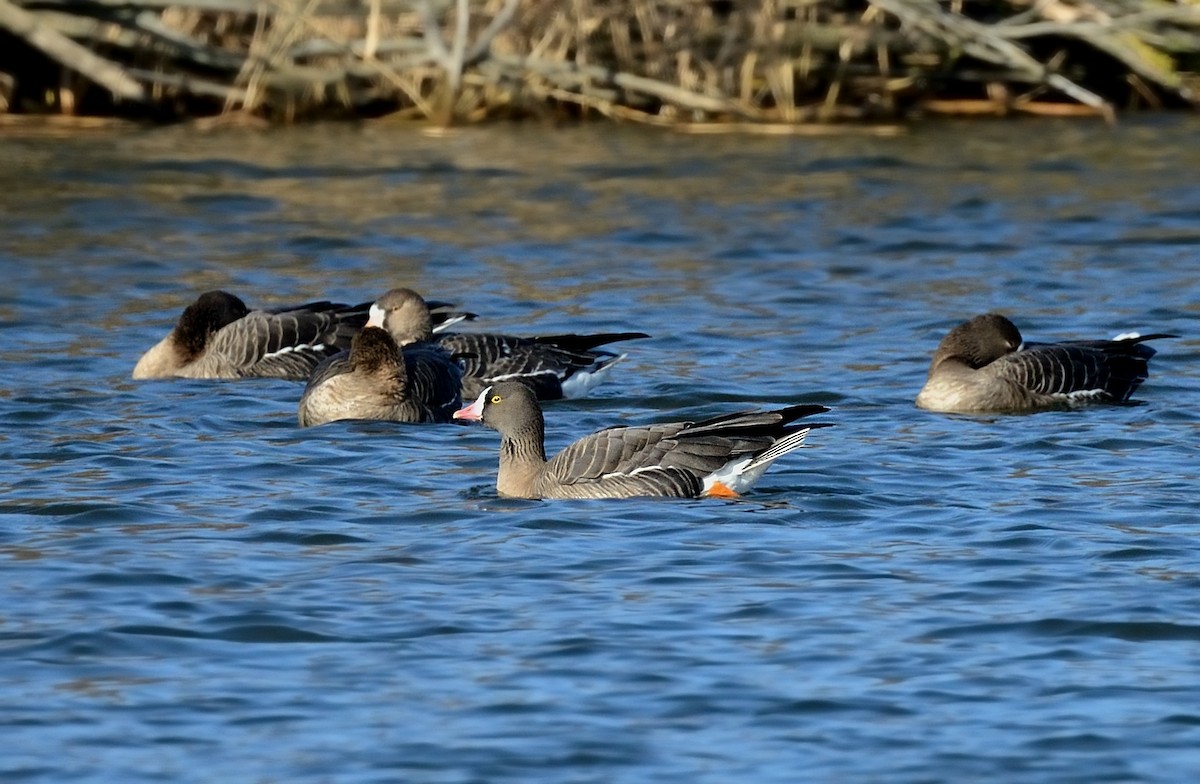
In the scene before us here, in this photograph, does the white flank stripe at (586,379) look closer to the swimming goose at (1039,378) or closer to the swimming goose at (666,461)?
the swimming goose at (1039,378)

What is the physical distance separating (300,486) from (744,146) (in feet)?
43.6

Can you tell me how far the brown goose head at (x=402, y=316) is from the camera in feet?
44.2

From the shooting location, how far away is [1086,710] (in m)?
6.68

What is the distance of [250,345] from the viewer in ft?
44.8

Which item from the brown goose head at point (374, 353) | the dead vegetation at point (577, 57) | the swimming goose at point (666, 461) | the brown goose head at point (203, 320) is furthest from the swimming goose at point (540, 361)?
the dead vegetation at point (577, 57)

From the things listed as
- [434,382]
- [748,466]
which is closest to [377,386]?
[434,382]

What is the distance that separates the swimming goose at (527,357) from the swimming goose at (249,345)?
558 millimetres

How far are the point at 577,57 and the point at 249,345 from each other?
10567 millimetres

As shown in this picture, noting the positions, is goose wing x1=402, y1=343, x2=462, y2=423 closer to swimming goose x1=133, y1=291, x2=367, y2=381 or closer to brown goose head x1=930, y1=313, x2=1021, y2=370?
swimming goose x1=133, y1=291, x2=367, y2=381

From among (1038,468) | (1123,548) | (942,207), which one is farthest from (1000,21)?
(1123,548)

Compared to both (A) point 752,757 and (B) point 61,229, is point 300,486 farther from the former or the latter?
(B) point 61,229

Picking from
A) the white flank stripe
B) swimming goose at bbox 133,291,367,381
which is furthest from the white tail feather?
swimming goose at bbox 133,291,367,381

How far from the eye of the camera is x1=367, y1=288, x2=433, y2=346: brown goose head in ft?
44.2

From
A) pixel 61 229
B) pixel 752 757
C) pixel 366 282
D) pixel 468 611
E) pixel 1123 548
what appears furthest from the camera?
pixel 61 229
